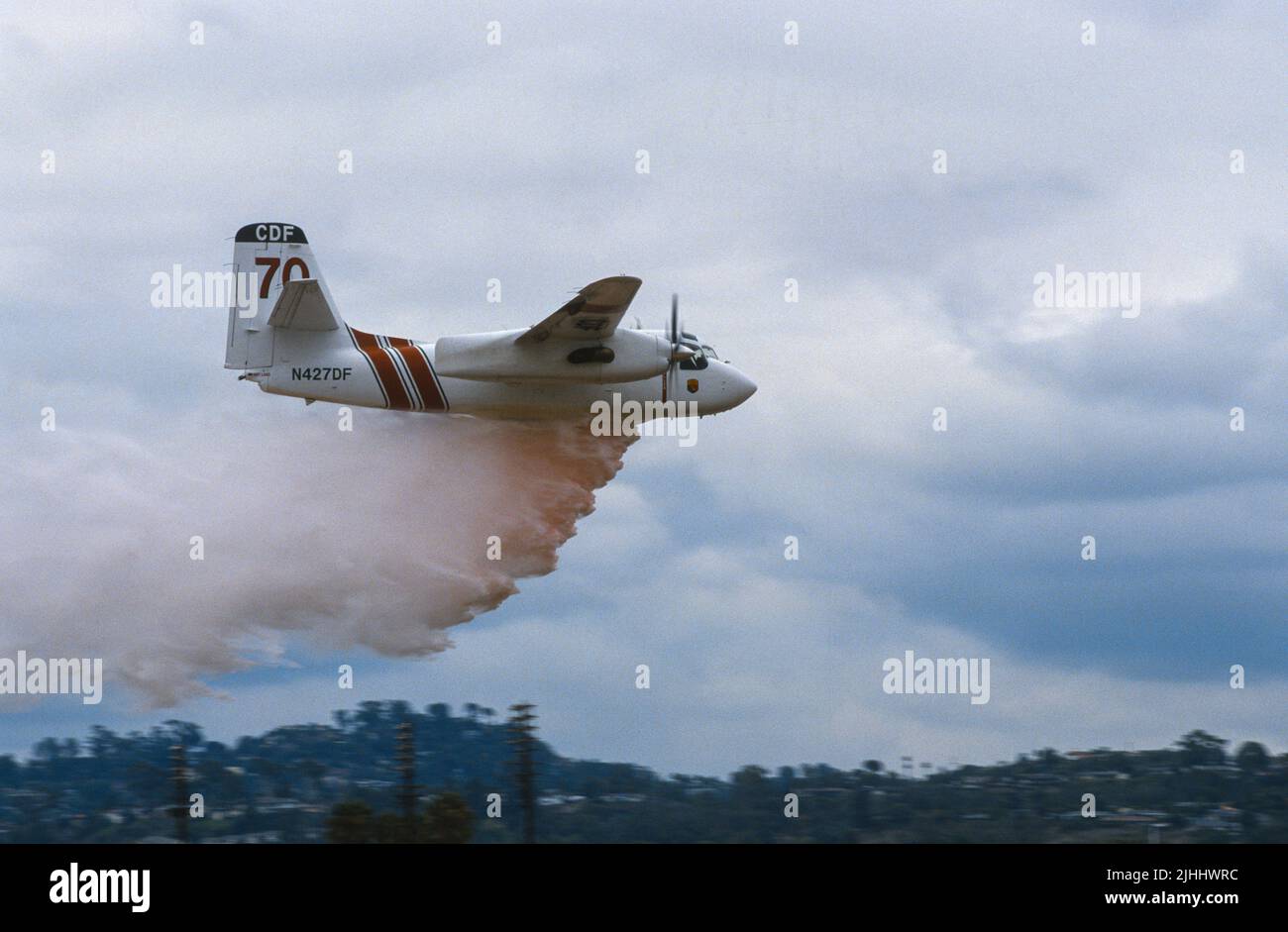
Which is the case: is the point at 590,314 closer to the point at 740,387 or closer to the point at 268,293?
the point at 740,387

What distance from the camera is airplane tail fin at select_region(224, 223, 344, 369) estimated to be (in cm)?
2584

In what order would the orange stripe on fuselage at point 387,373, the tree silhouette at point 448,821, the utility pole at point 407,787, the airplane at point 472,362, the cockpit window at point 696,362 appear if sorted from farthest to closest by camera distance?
the tree silhouette at point 448,821, the utility pole at point 407,787, the cockpit window at point 696,362, the orange stripe on fuselage at point 387,373, the airplane at point 472,362

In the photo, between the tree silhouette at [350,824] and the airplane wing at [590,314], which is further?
the tree silhouette at [350,824]

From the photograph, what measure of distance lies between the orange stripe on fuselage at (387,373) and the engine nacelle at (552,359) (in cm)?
80

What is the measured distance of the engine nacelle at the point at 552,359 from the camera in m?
25.3

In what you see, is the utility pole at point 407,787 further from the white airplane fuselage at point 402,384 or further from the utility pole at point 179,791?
the white airplane fuselage at point 402,384

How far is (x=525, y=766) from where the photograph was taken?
111 ft

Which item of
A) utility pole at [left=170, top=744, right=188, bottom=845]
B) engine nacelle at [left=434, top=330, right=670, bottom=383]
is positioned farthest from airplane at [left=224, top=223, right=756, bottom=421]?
utility pole at [left=170, top=744, right=188, bottom=845]

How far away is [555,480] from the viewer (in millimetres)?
27406

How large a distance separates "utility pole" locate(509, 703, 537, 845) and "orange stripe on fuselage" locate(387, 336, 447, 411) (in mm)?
9219

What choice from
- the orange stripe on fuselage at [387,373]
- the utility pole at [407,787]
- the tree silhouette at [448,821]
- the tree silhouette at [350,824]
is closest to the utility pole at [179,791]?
the tree silhouette at [350,824]

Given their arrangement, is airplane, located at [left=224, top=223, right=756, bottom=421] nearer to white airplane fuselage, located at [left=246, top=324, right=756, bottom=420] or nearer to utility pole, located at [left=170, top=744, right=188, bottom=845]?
white airplane fuselage, located at [left=246, top=324, right=756, bottom=420]
